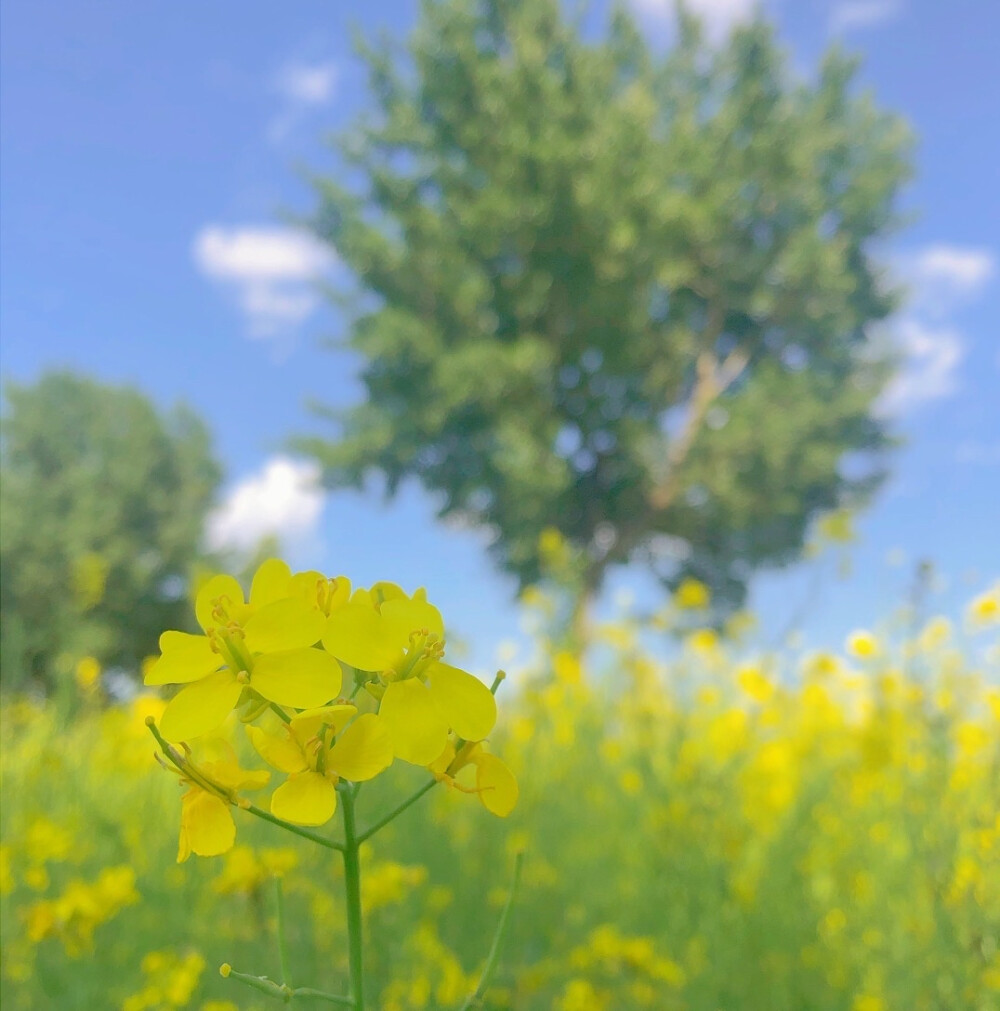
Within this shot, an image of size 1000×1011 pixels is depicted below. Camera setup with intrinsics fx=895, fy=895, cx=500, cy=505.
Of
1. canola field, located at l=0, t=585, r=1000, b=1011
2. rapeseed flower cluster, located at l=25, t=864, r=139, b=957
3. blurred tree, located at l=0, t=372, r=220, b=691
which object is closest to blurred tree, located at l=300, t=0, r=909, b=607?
blurred tree, located at l=0, t=372, r=220, b=691

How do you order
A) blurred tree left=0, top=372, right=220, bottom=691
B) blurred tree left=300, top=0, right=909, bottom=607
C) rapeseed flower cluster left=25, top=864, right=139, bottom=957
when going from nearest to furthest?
rapeseed flower cluster left=25, top=864, right=139, bottom=957 < blurred tree left=0, top=372, right=220, bottom=691 < blurred tree left=300, top=0, right=909, bottom=607

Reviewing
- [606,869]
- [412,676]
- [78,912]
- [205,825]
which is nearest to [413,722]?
[412,676]

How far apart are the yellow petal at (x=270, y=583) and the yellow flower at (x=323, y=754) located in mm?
73

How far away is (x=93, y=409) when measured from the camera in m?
8.89

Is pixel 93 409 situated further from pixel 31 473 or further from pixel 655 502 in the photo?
pixel 655 502

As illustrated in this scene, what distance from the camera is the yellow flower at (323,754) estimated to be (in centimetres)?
39

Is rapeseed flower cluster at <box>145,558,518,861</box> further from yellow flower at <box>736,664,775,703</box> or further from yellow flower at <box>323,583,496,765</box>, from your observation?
yellow flower at <box>736,664,775,703</box>

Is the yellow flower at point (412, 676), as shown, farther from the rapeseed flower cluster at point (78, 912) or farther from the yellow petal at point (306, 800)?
the rapeseed flower cluster at point (78, 912)

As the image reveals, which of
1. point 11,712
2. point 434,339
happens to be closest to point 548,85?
point 434,339

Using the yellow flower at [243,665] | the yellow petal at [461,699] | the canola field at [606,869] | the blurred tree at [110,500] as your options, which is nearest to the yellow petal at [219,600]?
the yellow flower at [243,665]

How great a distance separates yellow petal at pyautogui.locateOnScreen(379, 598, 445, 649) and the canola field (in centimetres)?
44

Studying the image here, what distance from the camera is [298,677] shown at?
0.39 m

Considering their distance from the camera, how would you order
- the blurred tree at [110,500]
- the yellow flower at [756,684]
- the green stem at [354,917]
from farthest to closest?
the blurred tree at [110,500] < the yellow flower at [756,684] < the green stem at [354,917]

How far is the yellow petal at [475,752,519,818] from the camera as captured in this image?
439 mm
